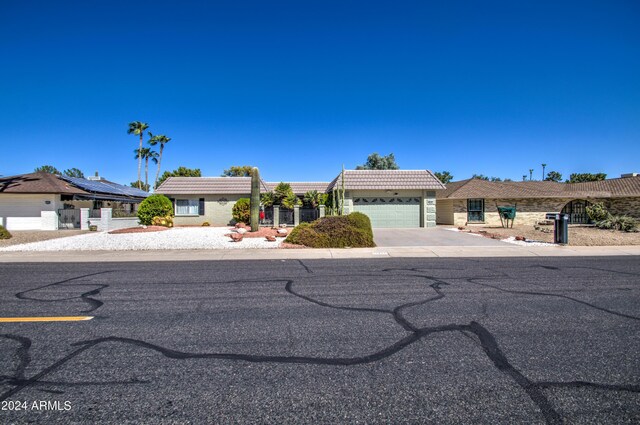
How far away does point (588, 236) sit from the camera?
17.6m

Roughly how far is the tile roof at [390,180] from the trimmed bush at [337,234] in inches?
398

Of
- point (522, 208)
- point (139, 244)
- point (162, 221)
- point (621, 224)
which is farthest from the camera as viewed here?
point (522, 208)

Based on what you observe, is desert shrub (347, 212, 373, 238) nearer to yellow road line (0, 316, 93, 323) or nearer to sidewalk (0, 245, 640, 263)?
sidewalk (0, 245, 640, 263)

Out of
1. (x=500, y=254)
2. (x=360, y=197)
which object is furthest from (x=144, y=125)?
(x=500, y=254)

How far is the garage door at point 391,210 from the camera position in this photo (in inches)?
1006

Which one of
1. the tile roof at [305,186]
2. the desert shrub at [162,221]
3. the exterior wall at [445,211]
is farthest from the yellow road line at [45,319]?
the exterior wall at [445,211]

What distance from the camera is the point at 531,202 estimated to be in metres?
28.6

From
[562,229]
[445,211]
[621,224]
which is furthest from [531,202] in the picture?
[562,229]

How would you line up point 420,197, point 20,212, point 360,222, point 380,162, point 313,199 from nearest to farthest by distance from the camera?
point 360,222 < point 20,212 < point 420,197 < point 313,199 < point 380,162

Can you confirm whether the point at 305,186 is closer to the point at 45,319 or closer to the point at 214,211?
the point at 214,211

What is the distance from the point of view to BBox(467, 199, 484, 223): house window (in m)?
28.3

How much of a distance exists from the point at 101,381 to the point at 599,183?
40397mm

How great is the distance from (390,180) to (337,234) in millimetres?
12630

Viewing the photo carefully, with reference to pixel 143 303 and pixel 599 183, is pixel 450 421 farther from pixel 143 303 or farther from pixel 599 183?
pixel 599 183
